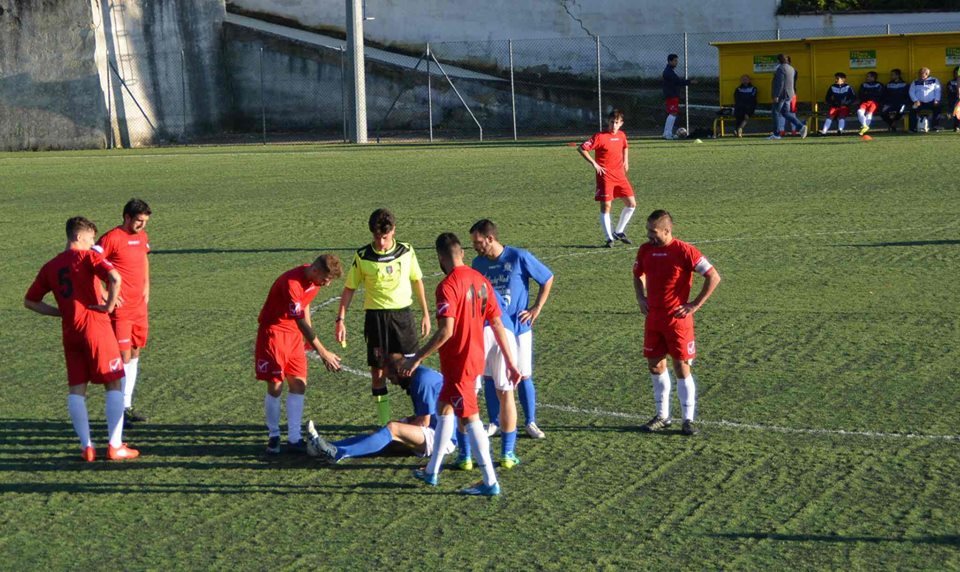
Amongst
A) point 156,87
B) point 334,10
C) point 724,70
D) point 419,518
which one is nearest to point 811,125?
point 724,70

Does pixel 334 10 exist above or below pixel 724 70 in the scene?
above

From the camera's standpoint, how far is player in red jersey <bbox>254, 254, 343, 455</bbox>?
885 cm

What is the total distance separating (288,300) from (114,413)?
1.44 metres

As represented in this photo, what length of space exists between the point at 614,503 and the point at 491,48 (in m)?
34.3

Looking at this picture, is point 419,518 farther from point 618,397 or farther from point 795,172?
point 795,172

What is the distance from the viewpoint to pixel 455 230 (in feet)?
61.7

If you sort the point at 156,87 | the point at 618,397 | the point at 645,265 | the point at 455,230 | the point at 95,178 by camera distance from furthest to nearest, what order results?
1. the point at 156,87
2. the point at 95,178
3. the point at 455,230
4. the point at 618,397
5. the point at 645,265

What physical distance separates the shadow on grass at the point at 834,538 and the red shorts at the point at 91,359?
4284mm

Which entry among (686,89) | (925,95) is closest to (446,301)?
(925,95)

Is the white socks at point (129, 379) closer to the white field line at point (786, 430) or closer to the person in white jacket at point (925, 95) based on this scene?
the white field line at point (786, 430)

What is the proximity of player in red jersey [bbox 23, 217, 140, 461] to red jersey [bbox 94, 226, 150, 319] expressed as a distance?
1.00m

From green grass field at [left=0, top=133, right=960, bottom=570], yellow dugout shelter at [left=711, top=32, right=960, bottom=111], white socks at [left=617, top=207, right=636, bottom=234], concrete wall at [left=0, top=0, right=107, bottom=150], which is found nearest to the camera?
green grass field at [left=0, top=133, right=960, bottom=570]

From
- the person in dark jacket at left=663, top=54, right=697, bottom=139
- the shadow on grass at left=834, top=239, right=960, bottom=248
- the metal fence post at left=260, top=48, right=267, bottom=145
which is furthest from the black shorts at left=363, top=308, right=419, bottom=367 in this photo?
the metal fence post at left=260, top=48, right=267, bottom=145

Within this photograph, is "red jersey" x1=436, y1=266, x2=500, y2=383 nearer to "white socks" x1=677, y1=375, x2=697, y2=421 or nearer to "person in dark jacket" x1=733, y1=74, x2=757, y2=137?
"white socks" x1=677, y1=375, x2=697, y2=421
